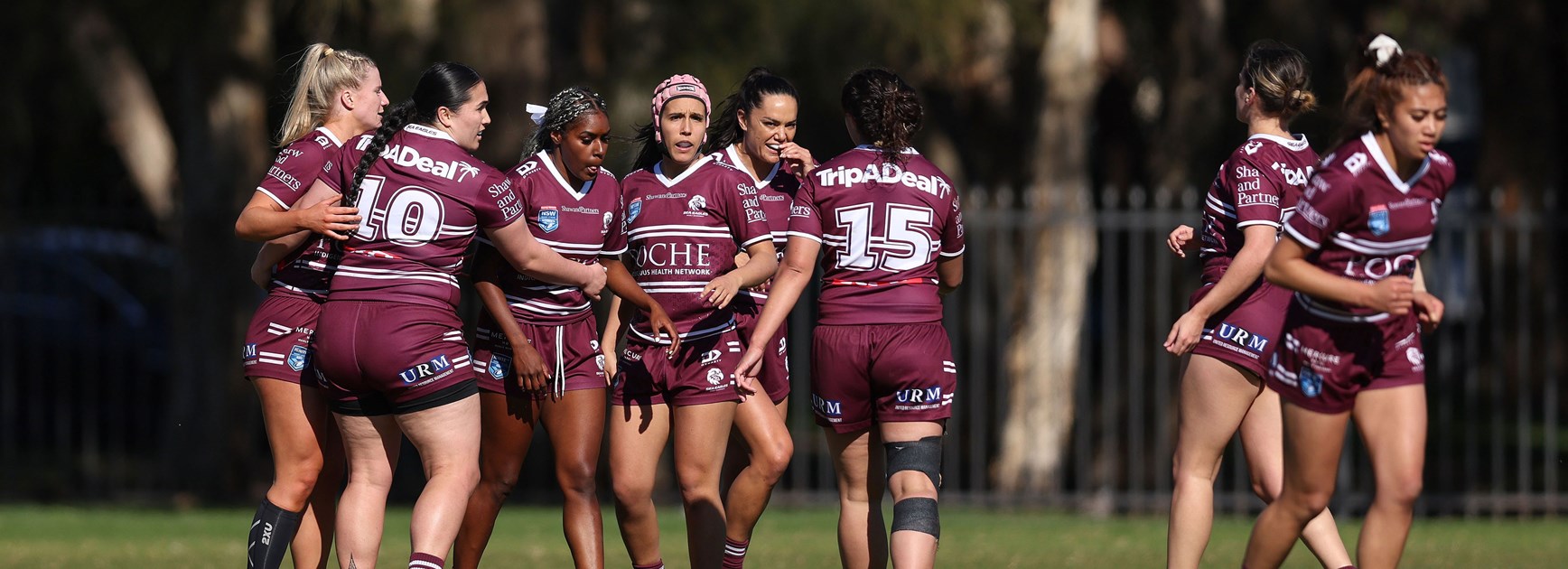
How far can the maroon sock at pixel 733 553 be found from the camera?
6.77m

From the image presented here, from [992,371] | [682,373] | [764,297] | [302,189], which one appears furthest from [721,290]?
[992,371]

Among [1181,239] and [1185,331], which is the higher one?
[1181,239]

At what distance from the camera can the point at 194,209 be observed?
14227 millimetres

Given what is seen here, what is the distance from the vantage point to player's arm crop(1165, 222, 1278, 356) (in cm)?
608

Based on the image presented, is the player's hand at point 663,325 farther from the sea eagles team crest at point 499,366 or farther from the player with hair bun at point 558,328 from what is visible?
the sea eagles team crest at point 499,366

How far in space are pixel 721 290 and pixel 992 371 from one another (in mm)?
11931

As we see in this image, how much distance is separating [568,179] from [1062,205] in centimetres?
789

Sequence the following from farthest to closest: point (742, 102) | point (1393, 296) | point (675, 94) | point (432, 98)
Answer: point (742, 102) → point (675, 94) → point (432, 98) → point (1393, 296)

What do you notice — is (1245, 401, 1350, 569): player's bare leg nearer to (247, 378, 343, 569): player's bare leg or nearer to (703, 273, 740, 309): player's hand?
(703, 273, 740, 309): player's hand

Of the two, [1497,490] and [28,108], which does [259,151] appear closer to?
[28,108]

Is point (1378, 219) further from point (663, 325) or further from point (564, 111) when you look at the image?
point (564, 111)

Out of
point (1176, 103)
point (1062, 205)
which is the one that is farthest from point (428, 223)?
point (1176, 103)

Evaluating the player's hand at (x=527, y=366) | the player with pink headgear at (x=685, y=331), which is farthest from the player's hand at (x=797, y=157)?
the player's hand at (x=527, y=366)

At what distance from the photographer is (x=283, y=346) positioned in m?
6.27
